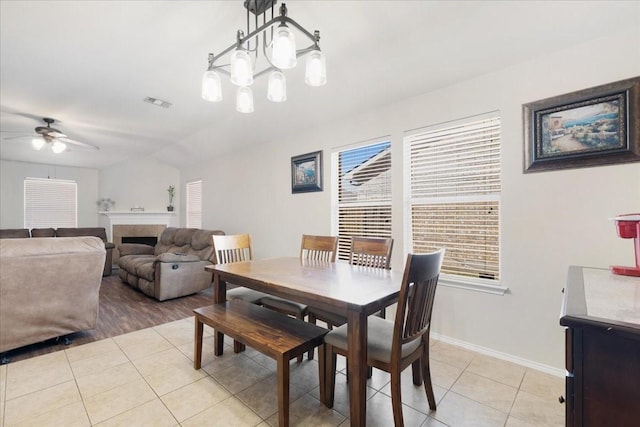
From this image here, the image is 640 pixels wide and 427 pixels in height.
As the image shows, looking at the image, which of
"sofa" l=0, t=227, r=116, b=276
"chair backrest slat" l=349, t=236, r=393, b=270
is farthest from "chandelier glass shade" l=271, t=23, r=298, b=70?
"sofa" l=0, t=227, r=116, b=276

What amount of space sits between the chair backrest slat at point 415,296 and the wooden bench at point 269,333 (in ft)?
1.71

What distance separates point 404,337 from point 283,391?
690 mm

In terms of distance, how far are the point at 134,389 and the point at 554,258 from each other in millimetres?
3103

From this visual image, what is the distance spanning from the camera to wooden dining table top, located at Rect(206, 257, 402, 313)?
145 centimetres

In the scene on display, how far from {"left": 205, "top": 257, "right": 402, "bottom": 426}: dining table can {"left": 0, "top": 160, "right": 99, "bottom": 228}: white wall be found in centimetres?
638

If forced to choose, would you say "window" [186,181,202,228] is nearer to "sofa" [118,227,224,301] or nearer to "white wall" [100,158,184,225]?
"white wall" [100,158,184,225]

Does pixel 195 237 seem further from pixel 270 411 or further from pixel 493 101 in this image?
pixel 493 101

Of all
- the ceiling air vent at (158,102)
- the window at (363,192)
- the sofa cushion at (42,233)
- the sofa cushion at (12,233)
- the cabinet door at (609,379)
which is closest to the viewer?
the cabinet door at (609,379)

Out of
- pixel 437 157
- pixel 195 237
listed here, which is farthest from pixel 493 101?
pixel 195 237

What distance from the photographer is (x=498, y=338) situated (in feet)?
7.54

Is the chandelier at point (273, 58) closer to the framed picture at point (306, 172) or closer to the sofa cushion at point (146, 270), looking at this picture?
the framed picture at point (306, 172)

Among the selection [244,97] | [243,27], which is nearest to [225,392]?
[244,97]

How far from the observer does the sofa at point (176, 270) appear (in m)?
3.78

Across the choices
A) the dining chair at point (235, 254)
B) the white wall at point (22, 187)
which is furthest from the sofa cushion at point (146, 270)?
the white wall at point (22, 187)
